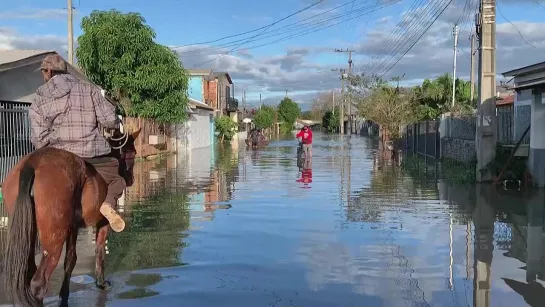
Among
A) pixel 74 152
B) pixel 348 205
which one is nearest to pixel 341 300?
pixel 74 152

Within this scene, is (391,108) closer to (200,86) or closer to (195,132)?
(195,132)

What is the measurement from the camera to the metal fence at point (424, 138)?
27.3m

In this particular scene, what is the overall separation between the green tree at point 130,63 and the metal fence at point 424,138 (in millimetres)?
11893

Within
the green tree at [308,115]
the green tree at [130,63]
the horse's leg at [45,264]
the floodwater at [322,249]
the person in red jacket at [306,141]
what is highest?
the green tree at [308,115]

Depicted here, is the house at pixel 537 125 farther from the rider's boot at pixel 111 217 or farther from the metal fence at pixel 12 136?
the metal fence at pixel 12 136

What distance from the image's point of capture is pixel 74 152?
5.60 m

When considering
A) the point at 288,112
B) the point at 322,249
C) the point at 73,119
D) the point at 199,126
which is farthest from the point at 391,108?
the point at 288,112

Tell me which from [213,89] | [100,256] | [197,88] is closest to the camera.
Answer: [100,256]

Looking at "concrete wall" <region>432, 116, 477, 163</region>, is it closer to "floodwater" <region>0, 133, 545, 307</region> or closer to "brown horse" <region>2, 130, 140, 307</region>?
"floodwater" <region>0, 133, 545, 307</region>

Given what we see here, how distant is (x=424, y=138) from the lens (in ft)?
102

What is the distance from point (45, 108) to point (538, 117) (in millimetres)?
12135

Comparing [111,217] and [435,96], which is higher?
[435,96]

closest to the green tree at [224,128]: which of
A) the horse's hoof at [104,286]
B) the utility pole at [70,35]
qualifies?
the utility pole at [70,35]

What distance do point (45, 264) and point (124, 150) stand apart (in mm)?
1896
